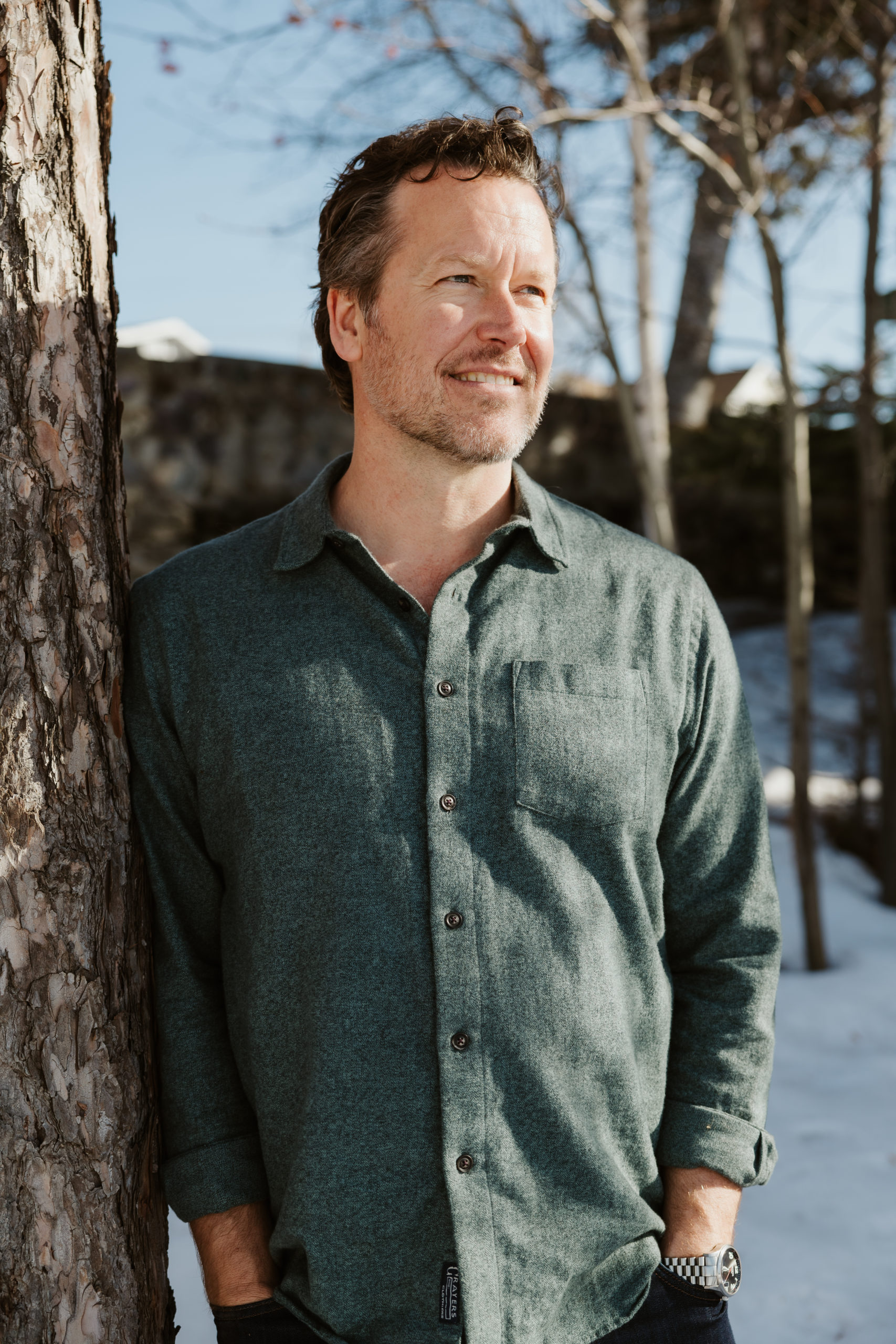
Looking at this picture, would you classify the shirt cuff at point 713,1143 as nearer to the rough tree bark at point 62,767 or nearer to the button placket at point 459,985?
the button placket at point 459,985

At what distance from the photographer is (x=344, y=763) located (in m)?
1.49

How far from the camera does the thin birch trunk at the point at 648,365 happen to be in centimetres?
484

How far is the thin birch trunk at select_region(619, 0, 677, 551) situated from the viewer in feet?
15.9

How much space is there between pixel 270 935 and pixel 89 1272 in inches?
19.0

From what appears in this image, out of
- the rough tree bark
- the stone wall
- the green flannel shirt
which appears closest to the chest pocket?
the green flannel shirt

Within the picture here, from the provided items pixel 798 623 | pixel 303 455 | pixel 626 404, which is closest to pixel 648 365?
pixel 626 404

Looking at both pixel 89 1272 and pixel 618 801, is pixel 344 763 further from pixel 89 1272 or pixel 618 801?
pixel 89 1272

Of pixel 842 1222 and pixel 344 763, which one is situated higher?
pixel 344 763

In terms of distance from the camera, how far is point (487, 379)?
5.26 feet

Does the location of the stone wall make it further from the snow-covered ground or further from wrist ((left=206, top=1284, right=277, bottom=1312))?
wrist ((left=206, top=1284, right=277, bottom=1312))

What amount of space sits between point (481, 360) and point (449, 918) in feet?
2.56

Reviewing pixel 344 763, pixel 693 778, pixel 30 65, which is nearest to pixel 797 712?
pixel 693 778

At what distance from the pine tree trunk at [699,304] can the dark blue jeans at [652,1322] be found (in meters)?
5.88

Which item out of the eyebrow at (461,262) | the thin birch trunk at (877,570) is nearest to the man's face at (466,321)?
the eyebrow at (461,262)
